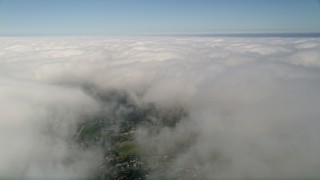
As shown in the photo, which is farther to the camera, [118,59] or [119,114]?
[118,59]

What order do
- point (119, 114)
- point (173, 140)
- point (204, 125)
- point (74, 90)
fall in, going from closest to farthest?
point (204, 125), point (173, 140), point (119, 114), point (74, 90)

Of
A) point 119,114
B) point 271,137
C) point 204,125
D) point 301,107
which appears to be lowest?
point 119,114

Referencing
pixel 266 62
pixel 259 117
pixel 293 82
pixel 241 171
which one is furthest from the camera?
pixel 266 62

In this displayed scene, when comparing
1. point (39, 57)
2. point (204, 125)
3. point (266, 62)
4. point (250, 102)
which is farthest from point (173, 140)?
point (39, 57)

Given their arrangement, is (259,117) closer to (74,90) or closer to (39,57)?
(74,90)

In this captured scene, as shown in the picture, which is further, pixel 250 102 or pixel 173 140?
pixel 173 140

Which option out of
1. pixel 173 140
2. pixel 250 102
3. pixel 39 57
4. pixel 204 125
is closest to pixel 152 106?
pixel 173 140

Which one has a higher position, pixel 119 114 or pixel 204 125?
pixel 204 125

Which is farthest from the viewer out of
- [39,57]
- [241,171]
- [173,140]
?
[39,57]

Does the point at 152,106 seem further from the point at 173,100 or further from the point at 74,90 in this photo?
the point at 74,90
